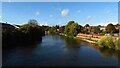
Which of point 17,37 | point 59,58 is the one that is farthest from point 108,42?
point 17,37

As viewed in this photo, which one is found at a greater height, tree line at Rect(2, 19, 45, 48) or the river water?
tree line at Rect(2, 19, 45, 48)

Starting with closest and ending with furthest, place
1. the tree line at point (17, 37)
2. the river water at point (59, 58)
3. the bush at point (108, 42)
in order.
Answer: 1. the river water at point (59, 58)
2. the tree line at point (17, 37)
3. the bush at point (108, 42)

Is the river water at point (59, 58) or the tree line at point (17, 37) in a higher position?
the tree line at point (17, 37)

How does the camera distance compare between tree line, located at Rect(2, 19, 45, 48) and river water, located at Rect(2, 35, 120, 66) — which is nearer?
river water, located at Rect(2, 35, 120, 66)

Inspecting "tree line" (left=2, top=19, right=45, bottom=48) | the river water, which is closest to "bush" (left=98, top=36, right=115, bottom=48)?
the river water

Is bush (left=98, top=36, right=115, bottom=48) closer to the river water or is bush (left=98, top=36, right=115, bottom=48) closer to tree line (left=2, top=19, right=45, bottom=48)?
the river water

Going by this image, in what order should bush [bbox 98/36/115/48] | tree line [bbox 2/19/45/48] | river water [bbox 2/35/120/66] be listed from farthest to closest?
bush [bbox 98/36/115/48] < tree line [bbox 2/19/45/48] < river water [bbox 2/35/120/66]

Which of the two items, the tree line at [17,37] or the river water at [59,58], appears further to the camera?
the tree line at [17,37]

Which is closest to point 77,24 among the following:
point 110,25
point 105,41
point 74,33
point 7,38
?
point 74,33

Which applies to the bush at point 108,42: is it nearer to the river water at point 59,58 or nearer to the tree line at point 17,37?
the river water at point 59,58

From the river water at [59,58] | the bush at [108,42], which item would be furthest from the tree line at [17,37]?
the bush at [108,42]

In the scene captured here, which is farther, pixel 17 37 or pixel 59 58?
pixel 17 37

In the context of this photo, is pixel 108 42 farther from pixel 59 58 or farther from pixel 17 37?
pixel 17 37

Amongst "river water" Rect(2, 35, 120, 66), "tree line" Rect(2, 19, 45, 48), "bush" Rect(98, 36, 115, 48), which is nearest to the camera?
"river water" Rect(2, 35, 120, 66)
